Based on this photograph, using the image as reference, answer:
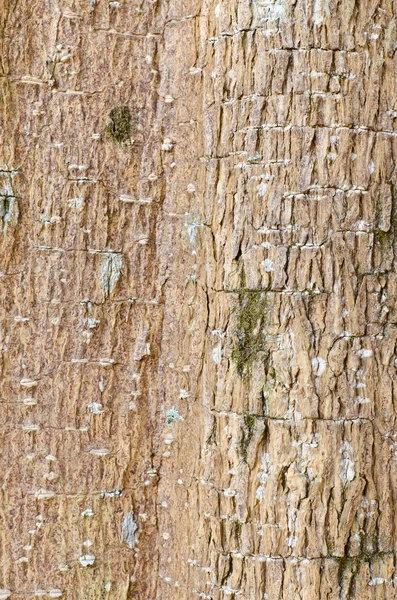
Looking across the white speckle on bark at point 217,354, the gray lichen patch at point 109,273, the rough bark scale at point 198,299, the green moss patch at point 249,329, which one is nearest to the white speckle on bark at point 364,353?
the rough bark scale at point 198,299

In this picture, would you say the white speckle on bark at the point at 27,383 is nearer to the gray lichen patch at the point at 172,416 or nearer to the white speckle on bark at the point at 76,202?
the gray lichen patch at the point at 172,416

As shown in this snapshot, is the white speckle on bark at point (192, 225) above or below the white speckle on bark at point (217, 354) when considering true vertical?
above

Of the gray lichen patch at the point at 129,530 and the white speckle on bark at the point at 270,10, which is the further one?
the gray lichen patch at the point at 129,530

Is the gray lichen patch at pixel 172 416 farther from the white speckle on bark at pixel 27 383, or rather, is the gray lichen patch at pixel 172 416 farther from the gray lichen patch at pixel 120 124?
the gray lichen patch at pixel 120 124

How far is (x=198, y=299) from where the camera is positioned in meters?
1.87

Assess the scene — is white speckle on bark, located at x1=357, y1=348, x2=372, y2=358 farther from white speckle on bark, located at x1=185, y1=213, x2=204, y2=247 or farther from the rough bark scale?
white speckle on bark, located at x1=185, y1=213, x2=204, y2=247

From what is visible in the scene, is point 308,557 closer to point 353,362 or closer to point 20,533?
point 353,362

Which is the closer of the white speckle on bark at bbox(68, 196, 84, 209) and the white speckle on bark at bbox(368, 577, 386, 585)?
the white speckle on bark at bbox(368, 577, 386, 585)

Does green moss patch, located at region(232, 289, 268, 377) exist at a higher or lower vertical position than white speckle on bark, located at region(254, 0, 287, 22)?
lower

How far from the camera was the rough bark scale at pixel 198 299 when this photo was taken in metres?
1.70

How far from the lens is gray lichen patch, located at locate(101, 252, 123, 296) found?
6.20 feet

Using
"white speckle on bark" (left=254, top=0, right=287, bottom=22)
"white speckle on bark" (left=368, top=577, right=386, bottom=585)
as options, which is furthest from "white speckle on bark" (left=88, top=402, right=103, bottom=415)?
"white speckle on bark" (left=254, top=0, right=287, bottom=22)

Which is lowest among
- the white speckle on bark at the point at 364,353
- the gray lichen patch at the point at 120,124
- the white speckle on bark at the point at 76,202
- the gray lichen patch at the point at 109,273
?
the white speckle on bark at the point at 364,353

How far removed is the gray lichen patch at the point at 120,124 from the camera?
1.89 m
